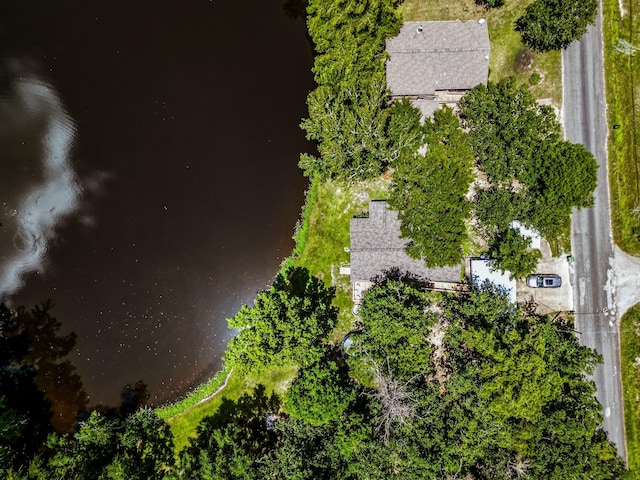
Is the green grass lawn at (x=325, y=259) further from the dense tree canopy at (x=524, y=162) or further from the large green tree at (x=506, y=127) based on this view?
the dense tree canopy at (x=524, y=162)

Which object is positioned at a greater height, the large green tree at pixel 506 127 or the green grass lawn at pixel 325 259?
the large green tree at pixel 506 127

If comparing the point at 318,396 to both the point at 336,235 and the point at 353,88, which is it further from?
the point at 353,88

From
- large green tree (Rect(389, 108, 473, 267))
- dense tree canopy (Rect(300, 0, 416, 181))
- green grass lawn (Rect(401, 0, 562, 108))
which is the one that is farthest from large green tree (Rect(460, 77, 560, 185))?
dense tree canopy (Rect(300, 0, 416, 181))

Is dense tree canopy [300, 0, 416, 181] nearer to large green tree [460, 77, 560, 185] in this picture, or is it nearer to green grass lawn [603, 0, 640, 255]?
large green tree [460, 77, 560, 185]

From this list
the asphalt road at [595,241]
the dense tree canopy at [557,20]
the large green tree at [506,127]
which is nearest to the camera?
the large green tree at [506,127]

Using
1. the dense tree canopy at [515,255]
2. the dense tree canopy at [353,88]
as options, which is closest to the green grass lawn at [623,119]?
the dense tree canopy at [515,255]

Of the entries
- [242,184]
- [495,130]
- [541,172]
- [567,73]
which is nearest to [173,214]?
[242,184]

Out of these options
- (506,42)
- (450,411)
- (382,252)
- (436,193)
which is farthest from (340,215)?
(506,42)
